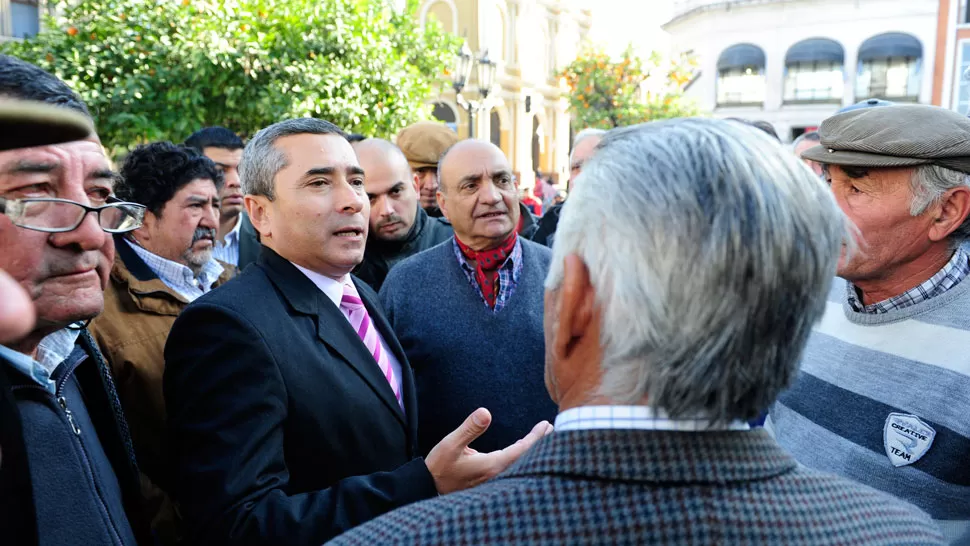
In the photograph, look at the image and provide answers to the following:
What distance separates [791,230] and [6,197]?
4.47ft

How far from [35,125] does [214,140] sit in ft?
15.8

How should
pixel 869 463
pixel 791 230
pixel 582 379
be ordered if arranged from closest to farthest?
pixel 791 230, pixel 582 379, pixel 869 463

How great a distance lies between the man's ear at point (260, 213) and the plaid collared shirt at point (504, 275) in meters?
1.12

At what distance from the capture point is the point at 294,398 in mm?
1913

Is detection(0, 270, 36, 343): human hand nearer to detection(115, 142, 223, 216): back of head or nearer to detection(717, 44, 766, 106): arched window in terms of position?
detection(115, 142, 223, 216): back of head

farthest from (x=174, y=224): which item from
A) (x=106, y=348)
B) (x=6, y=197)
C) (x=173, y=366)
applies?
(x=6, y=197)

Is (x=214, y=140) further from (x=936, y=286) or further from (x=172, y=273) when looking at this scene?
(x=936, y=286)

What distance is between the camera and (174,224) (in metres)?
3.28

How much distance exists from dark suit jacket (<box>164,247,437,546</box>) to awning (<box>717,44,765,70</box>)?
35600 millimetres

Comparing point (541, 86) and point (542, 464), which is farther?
point (541, 86)

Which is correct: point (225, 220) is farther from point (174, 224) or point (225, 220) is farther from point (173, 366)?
point (173, 366)

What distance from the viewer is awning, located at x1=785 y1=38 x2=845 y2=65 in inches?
1278

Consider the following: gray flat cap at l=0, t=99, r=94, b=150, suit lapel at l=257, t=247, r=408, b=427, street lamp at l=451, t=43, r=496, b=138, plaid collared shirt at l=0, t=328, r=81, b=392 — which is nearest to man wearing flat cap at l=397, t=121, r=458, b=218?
suit lapel at l=257, t=247, r=408, b=427

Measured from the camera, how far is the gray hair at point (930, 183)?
207 cm
